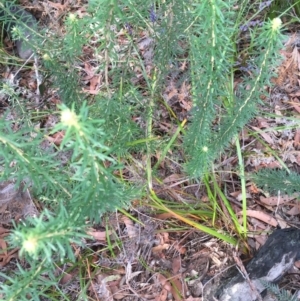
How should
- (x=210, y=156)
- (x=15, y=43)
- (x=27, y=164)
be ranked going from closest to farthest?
(x=27, y=164)
(x=210, y=156)
(x=15, y=43)

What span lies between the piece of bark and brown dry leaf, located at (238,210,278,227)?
0.18 meters

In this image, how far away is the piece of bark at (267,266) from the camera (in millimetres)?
2379

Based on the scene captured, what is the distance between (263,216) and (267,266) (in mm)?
370

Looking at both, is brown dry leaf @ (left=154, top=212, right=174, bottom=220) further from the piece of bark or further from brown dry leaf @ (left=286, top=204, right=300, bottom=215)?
brown dry leaf @ (left=286, top=204, right=300, bottom=215)

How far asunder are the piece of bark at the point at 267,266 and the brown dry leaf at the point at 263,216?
18 cm

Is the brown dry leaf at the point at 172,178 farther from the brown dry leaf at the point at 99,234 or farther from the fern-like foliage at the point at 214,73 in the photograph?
the brown dry leaf at the point at 99,234

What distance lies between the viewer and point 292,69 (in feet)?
10.3

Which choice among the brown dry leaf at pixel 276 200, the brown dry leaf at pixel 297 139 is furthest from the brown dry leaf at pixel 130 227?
the brown dry leaf at pixel 297 139

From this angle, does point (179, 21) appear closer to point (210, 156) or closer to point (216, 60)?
point (216, 60)

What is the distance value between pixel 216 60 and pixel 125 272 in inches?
55.2

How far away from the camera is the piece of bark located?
2379 millimetres

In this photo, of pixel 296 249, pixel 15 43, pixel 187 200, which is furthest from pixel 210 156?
pixel 15 43

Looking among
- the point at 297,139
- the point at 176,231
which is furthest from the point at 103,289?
Result: the point at 297,139

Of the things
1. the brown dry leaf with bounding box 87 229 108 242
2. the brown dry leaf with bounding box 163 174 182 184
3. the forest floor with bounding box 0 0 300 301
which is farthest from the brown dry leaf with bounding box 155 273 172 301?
the brown dry leaf with bounding box 163 174 182 184
